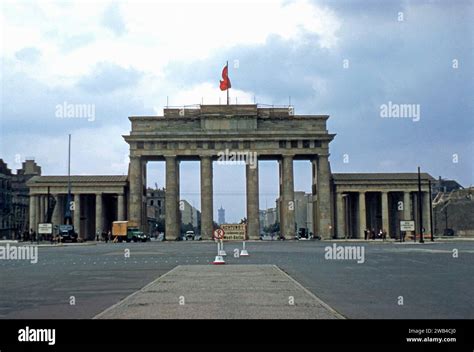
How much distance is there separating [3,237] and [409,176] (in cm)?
7140

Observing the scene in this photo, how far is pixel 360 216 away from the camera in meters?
108

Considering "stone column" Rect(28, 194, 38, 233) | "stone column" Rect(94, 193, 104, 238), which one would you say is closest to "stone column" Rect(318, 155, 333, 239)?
"stone column" Rect(94, 193, 104, 238)

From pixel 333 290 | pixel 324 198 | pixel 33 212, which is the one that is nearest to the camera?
pixel 333 290

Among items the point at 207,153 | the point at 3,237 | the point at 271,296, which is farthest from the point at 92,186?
the point at 271,296

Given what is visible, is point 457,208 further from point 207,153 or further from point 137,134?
point 137,134

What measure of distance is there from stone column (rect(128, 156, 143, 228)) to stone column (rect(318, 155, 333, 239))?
90.8 feet

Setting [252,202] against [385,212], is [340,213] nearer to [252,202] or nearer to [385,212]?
[385,212]

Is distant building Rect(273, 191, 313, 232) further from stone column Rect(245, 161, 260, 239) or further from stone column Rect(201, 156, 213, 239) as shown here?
stone column Rect(201, 156, 213, 239)

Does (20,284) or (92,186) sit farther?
(92,186)

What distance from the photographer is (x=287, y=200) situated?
104125mm

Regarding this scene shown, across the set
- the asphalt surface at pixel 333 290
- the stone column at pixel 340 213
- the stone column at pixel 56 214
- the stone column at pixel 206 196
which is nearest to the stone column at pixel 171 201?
the stone column at pixel 206 196

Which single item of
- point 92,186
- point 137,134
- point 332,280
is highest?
point 137,134

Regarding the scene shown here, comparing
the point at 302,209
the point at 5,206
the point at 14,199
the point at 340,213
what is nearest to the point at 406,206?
the point at 340,213

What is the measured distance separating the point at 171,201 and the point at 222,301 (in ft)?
297
